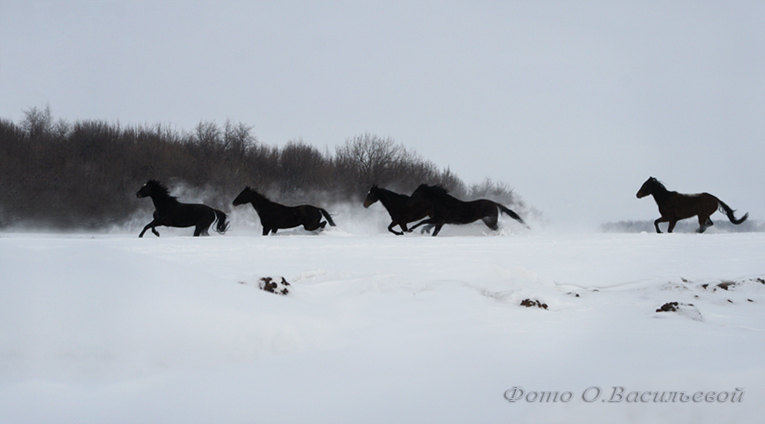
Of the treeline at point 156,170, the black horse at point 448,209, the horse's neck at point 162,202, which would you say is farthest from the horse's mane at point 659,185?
the treeline at point 156,170

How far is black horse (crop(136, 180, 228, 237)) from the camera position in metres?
16.0

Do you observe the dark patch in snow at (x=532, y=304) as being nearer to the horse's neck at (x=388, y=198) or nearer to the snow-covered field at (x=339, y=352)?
the snow-covered field at (x=339, y=352)

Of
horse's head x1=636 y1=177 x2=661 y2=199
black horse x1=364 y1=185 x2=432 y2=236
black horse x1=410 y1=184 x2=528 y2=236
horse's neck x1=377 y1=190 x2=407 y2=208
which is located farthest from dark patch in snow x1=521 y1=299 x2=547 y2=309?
horse's head x1=636 y1=177 x2=661 y2=199

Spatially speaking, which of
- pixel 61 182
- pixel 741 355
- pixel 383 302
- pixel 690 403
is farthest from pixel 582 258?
pixel 61 182

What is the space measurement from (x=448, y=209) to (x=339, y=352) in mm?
11818

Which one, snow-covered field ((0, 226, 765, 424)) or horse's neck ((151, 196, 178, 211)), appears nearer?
snow-covered field ((0, 226, 765, 424))

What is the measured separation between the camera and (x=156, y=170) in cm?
3316

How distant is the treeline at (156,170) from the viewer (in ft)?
94.9

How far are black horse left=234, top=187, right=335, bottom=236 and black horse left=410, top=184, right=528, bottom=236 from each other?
9.58 feet

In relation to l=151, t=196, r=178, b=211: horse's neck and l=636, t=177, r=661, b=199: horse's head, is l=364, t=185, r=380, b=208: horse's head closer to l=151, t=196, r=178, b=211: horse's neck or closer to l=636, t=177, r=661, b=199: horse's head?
l=151, t=196, r=178, b=211: horse's neck

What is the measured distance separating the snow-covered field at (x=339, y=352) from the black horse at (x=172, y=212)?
9224 mm

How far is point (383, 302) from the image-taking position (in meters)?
7.04

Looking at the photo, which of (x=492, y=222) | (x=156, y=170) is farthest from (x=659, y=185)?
(x=156, y=170)

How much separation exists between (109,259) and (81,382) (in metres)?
1.90
